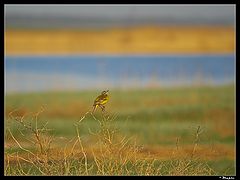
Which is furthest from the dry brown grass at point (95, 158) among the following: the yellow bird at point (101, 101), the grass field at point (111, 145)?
the yellow bird at point (101, 101)

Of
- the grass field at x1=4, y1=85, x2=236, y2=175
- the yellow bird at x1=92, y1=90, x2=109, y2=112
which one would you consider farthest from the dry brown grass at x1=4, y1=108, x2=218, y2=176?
the yellow bird at x1=92, y1=90, x2=109, y2=112

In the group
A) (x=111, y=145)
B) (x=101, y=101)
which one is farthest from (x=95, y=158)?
(x=101, y=101)

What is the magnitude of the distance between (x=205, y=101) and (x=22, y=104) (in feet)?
8.13

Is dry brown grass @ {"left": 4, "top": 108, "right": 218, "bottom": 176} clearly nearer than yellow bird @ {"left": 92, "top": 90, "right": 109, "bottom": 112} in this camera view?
Yes

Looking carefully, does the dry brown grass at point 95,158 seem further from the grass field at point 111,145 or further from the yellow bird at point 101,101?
the yellow bird at point 101,101

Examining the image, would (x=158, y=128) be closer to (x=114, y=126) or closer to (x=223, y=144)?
(x=223, y=144)

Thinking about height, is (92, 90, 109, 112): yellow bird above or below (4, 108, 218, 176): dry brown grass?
above

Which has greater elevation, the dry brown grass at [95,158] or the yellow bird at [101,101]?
the yellow bird at [101,101]

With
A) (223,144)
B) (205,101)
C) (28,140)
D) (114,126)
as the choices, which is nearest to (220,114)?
(205,101)

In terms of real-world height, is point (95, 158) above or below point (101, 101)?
below

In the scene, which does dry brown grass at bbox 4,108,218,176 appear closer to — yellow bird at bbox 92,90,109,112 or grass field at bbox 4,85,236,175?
grass field at bbox 4,85,236,175

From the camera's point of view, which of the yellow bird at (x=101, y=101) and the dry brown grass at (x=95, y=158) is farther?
the yellow bird at (x=101, y=101)

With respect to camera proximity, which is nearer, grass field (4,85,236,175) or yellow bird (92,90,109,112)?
grass field (4,85,236,175)

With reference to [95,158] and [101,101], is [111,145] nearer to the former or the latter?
[95,158]
